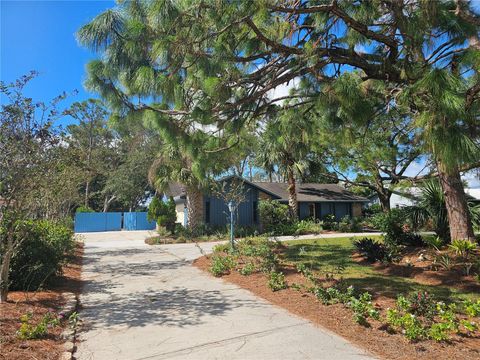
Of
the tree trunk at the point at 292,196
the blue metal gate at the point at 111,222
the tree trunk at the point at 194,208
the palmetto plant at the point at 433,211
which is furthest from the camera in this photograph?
the blue metal gate at the point at 111,222

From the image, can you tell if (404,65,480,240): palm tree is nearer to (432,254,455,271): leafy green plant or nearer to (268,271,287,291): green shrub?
(268,271,287,291): green shrub

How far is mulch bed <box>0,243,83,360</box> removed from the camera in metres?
3.90

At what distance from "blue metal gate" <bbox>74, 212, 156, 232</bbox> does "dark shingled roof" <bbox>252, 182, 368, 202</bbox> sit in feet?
39.5

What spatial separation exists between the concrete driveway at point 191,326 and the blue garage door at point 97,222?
83.0 feet

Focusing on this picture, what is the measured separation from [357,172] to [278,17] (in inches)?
805

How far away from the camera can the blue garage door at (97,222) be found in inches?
1236

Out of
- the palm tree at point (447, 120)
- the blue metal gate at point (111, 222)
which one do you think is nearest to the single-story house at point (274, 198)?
the blue metal gate at point (111, 222)

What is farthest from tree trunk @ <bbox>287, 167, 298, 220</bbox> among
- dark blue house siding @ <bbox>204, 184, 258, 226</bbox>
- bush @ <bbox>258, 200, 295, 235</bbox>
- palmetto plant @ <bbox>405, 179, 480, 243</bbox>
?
palmetto plant @ <bbox>405, 179, 480, 243</bbox>

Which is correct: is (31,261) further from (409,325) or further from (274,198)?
(274,198)

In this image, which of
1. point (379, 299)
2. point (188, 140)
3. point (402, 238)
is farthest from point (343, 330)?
point (402, 238)

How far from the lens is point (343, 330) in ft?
15.6

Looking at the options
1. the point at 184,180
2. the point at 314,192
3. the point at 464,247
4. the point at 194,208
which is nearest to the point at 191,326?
the point at 464,247

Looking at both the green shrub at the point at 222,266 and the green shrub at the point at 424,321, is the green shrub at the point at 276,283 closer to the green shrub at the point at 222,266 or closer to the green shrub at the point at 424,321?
the green shrub at the point at 222,266

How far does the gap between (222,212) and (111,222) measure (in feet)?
46.7
